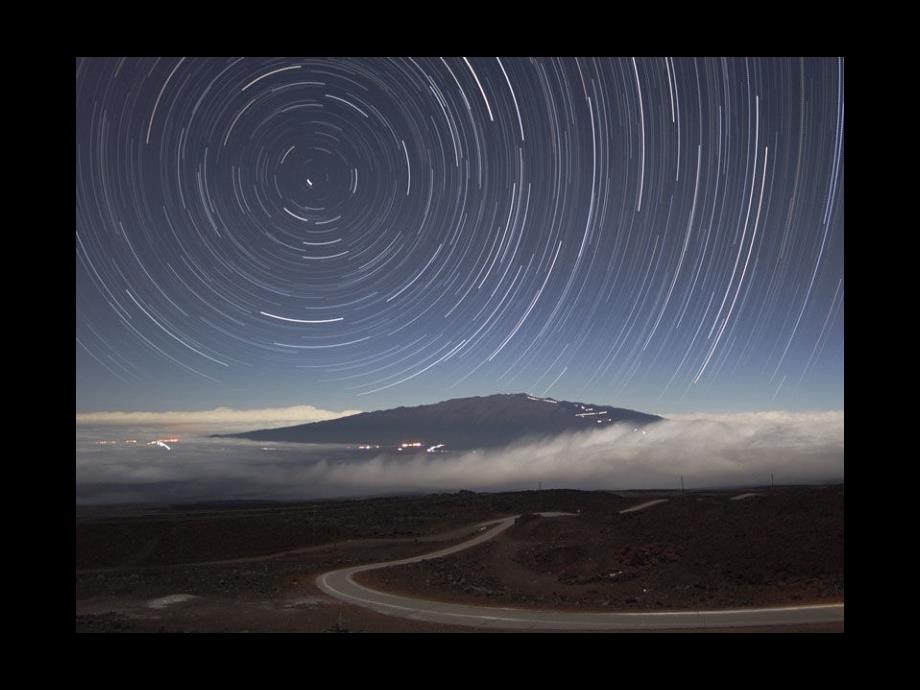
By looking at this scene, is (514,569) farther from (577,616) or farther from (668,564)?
(577,616)

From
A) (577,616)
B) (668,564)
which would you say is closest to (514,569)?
(668,564)

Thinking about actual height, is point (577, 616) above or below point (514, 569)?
above

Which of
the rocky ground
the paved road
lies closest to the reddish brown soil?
the rocky ground

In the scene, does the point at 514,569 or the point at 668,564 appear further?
the point at 514,569

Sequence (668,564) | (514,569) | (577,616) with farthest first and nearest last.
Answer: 1. (514,569)
2. (668,564)
3. (577,616)

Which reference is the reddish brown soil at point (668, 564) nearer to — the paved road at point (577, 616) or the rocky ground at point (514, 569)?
the rocky ground at point (514, 569)

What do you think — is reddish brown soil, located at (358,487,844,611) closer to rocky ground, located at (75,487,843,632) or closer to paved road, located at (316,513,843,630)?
rocky ground, located at (75,487,843,632)

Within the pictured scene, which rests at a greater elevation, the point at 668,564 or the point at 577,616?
the point at 577,616

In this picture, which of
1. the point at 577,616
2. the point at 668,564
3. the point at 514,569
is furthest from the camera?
the point at 514,569
